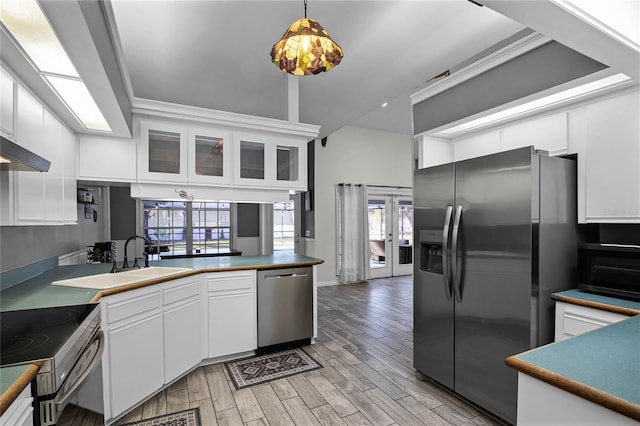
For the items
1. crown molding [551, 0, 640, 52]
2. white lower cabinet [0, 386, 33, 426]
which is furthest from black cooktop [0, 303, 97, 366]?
crown molding [551, 0, 640, 52]

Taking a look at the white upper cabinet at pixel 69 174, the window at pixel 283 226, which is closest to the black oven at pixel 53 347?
the white upper cabinet at pixel 69 174

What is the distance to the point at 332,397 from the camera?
2363 millimetres

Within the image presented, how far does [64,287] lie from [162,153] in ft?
4.63

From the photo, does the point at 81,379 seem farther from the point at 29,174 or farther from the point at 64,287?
the point at 29,174

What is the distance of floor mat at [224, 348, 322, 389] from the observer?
104 inches

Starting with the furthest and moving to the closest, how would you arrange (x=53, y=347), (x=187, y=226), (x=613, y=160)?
(x=187, y=226) → (x=613, y=160) → (x=53, y=347)

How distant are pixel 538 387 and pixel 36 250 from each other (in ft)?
11.1

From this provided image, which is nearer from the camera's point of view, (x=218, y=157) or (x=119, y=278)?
(x=119, y=278)

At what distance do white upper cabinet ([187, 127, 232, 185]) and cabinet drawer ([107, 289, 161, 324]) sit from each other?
1.22 metres

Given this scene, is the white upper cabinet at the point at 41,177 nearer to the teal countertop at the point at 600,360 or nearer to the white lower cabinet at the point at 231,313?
the white lower cabinet at the point at 231,313

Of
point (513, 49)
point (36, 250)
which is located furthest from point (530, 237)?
point (36, 250)

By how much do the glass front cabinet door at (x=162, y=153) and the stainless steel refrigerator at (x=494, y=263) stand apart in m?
2.30

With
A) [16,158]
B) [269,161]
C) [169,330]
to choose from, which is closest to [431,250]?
[269,161]

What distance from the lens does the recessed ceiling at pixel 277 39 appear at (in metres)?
2.35
